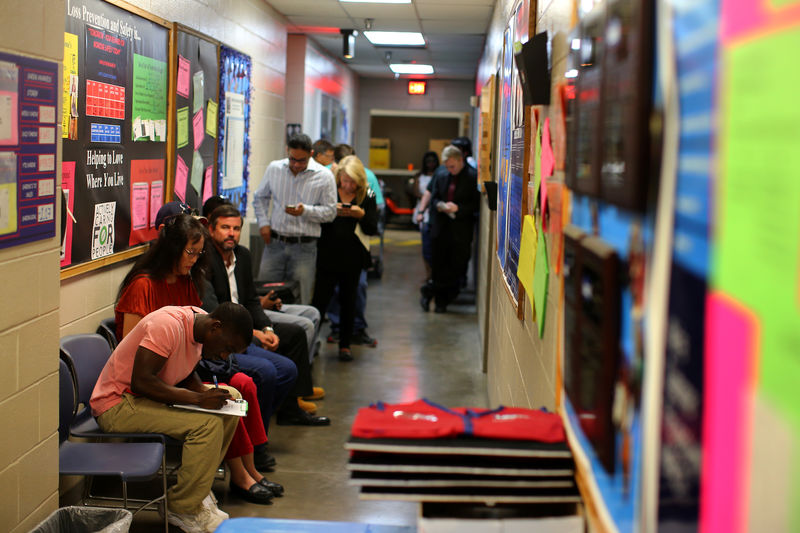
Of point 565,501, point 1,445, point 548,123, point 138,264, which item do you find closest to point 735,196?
point 565,501

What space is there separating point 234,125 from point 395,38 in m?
4.15

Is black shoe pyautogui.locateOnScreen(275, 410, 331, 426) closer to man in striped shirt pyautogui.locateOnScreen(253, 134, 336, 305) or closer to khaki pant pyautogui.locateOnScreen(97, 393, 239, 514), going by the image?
man in striped shirt pyautogui.locateOnScreen(253, 134, 336, 305)

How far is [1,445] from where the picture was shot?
240cm

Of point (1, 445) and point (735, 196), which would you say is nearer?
point (735, 196)

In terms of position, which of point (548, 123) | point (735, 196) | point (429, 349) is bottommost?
point (429, 349)

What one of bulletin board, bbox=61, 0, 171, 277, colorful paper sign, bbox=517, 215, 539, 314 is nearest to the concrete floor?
bulletin board, bbox=61, 0, 171, 277

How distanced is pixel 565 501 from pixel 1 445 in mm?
1732

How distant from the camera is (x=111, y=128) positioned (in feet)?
12.3

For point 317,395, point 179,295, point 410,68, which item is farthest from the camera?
point 410,68

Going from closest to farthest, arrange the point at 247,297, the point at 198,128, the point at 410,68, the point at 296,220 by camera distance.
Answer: the point at 247,297
the point at 198,128
the point at 296,220
the point at 410,68

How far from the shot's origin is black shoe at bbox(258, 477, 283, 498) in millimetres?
3712

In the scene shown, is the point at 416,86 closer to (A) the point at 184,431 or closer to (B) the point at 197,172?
(B) the point at 197,172

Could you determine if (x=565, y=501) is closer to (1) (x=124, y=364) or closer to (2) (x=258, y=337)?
(1) (x=124, y=364)

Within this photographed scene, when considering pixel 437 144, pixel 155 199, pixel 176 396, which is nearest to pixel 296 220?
pixel 155 199
